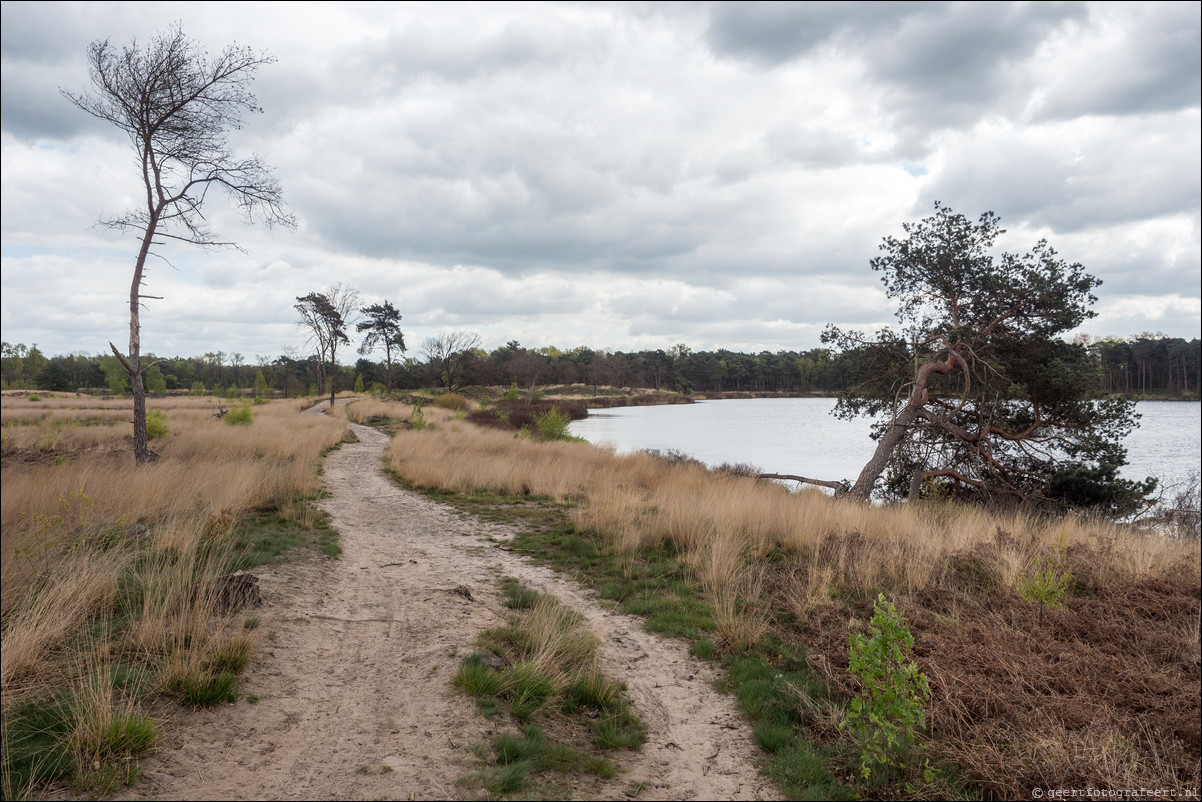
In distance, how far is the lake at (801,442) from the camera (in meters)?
24.7

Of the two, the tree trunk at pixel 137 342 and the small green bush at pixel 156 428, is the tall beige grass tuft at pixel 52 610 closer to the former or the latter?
the tree trunk at pixel 137 342

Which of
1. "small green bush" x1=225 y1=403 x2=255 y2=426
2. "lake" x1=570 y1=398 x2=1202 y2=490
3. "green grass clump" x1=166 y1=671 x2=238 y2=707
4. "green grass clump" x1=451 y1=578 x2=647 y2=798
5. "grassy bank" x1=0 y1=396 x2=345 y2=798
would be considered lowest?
"lake" x1=570 y1=398 x2=1202 y2=490

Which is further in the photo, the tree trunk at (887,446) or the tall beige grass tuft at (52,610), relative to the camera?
the tree trunk at (887,446)

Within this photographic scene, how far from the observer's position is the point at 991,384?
534 inches

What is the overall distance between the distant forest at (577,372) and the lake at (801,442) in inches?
145

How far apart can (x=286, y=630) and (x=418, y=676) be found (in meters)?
1.63

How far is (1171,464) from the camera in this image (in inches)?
939

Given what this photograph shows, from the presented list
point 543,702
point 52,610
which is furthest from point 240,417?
point 543,702

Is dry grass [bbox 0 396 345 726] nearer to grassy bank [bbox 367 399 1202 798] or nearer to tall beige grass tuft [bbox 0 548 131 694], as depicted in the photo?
tall beige grass tuft [bbox 0 548 131 694]

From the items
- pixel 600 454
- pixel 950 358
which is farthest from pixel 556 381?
pixel 950 358

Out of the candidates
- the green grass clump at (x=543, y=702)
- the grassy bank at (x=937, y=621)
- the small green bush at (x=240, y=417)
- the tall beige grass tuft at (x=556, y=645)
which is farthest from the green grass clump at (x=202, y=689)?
the small green bush at (x=240, y=417)

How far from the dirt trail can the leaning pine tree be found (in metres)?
10.4

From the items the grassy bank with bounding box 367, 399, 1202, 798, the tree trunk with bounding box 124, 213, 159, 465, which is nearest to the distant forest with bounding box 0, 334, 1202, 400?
the tree trunk with bounding box 124, 213, 159, 465

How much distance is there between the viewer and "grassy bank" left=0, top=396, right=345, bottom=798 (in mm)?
3260
